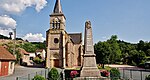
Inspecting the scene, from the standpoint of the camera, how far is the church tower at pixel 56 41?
156ft

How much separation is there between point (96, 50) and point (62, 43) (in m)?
9.26

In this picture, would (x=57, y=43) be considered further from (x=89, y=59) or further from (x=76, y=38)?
(x=89, y=59)

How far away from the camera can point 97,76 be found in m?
18.0

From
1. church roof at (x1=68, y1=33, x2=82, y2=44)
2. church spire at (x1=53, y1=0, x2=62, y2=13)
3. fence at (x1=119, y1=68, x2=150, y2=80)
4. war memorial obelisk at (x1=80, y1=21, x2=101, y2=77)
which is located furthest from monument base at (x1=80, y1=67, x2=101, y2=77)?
church roof at (x1=68, y1=33, x2=82, y2=44)

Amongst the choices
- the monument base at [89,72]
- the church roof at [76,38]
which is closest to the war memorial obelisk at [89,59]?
the monument base at [89,72]

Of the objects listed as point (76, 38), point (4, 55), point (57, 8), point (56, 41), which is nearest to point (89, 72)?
point (4, 55)

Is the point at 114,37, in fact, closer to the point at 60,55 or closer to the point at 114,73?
the point at 60,55

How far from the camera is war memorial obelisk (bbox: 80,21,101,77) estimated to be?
1809cm

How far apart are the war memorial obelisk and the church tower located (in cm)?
2828

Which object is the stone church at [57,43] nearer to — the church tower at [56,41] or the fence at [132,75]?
the church tower at [56,41]

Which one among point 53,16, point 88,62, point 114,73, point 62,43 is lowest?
point 114,73

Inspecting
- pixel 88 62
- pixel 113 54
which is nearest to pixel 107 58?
pixel 113 54

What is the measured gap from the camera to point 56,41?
4875 cm

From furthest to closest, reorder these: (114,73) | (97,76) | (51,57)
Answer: (51,57) < (114,73) < (97,76)
